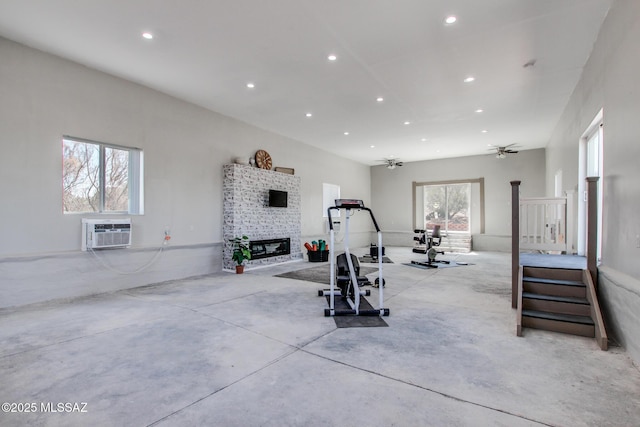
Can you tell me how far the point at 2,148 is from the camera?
4293mm

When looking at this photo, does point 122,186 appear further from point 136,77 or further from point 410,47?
point 410,47

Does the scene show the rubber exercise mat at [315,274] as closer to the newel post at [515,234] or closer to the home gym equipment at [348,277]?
the home gym equipment at [348,277]

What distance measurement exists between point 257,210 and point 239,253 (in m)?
1.44

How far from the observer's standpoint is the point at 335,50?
4.56m

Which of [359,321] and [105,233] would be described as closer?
[359,321]

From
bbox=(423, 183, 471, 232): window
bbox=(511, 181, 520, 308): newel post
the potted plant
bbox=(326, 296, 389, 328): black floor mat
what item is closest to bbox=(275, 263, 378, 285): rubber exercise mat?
the potted plant

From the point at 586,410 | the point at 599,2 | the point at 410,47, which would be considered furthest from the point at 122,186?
the point at 599,2

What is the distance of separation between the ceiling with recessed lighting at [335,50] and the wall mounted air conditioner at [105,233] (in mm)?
2552

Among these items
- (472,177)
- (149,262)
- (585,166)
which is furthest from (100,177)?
(472,177)

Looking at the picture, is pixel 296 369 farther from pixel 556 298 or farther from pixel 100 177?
pixel 100 177

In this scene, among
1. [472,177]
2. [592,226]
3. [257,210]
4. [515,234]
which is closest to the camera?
[592,226]

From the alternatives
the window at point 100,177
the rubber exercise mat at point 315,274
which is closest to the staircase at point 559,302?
the rubber exercise mat at point 315,274

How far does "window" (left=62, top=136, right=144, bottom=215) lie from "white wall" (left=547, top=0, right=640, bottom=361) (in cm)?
692

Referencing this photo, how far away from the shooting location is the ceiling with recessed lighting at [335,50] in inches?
144
